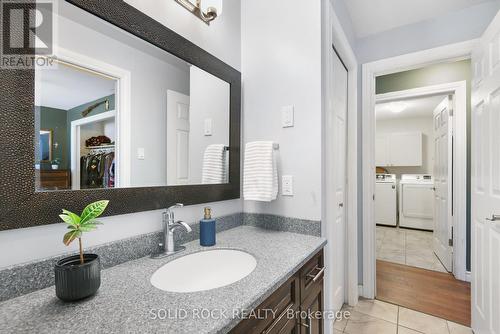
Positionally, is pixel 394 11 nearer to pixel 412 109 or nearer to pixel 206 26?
pixel 206 26

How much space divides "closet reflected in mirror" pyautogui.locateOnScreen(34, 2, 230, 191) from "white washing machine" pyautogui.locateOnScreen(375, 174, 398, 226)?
4.71m

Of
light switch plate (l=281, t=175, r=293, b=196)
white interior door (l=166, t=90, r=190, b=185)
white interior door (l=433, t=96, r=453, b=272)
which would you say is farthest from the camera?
white interior door (l=433, t=96, r=453, b=272)

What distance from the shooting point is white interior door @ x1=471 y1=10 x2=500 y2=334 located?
1.35 m

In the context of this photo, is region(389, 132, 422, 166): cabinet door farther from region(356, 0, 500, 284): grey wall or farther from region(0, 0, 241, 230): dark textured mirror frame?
region(0, 0, 241, 230): dark textured mirror frame

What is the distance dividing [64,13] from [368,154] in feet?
7.55

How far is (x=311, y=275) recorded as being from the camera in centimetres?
110

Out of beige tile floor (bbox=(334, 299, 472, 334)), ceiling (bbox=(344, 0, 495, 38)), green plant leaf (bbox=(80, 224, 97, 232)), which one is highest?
ceiling (bbox=(344, 0, 495, 38))

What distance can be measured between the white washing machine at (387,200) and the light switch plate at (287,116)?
4376 mm

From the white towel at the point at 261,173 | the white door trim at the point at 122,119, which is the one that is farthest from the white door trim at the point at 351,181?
the white door trim at the point at 122,119

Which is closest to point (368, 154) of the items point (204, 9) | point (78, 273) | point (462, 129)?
point (462, 129)

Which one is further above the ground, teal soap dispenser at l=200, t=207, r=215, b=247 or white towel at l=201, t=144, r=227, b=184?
white towel at l=201, t=144, r=227, b=184

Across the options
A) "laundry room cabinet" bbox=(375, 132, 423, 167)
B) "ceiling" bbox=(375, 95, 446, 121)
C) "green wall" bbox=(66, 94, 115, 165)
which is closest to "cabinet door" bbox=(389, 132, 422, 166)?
"laundry room cabinet" bbox=(375, 132, 423, 167)

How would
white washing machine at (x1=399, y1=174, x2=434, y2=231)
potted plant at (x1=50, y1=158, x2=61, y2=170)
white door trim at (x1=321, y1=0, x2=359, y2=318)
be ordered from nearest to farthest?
potted plant at (x1=50, y1=158, x2=61, y2=170) → white door trim at (x1=321, y1=0, x2=359, y2=318) → white washing machine at (x1=399, y1=174, x2=434, y2=231)

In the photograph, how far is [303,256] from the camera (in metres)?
0.98
